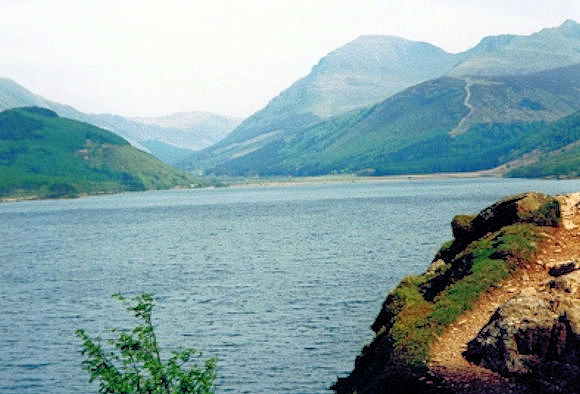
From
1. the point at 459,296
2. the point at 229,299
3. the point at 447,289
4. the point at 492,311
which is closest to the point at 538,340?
the point at 492,311

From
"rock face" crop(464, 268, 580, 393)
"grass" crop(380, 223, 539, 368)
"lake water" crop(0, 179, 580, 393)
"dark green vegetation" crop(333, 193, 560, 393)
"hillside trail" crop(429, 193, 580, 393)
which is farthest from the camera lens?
"lake water" crop(0, 179, 580, 393)

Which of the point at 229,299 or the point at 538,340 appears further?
the point at 229,299

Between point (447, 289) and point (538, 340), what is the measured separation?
951 cm

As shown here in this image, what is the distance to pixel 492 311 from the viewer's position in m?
39.1

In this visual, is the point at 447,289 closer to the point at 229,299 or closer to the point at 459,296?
the point at 459,296

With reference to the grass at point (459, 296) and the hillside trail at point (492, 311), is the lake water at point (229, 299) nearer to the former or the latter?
the grass at point (459, 296)

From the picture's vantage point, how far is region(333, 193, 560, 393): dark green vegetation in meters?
37.9

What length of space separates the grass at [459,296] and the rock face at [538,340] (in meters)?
2.93

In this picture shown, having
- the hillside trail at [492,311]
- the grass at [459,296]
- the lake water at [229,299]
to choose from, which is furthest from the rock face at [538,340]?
the lake water at [229,299]

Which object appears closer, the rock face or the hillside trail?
the rock face

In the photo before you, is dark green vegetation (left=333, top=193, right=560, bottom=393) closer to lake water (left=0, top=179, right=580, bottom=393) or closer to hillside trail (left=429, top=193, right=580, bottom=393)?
hillside trail (left=429, top=193, right=580, bottom=393)

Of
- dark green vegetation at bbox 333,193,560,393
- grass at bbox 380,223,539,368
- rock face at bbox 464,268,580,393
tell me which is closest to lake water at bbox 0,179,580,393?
dark green vegetation at bbox 333,193,560,393

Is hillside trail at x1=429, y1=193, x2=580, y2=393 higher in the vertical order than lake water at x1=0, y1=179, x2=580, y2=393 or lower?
higher

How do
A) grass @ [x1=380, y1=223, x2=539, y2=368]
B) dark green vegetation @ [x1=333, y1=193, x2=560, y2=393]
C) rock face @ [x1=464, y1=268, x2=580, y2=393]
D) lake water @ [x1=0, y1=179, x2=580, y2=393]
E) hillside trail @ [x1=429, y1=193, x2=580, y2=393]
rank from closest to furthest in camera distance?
rock face @ [x1=464, y1=268, x2=580, y2=393] → hillside trail @ [x1=429, y1=193, x2=580, y2=393] → dark green vegetation @ [x1=333, y1=193, x2=560, y2=393] → grass @ [x1=380, y1=223, x2=539, y2=368] → lake water @ [x1=0, y1=179, x2=580, y2=393]
